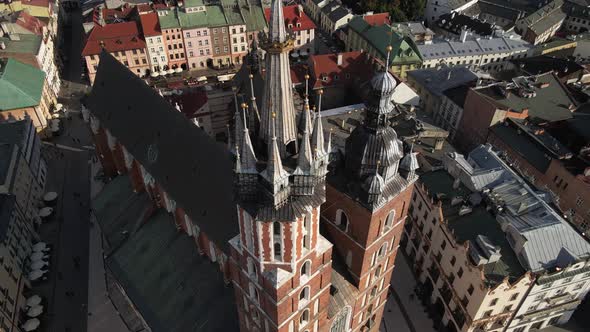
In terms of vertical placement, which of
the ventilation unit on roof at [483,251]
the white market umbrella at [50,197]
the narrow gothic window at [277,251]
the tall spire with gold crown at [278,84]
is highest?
the tall spire with gold crown at [278,84]

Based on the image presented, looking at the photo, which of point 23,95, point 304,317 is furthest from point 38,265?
point 304,317

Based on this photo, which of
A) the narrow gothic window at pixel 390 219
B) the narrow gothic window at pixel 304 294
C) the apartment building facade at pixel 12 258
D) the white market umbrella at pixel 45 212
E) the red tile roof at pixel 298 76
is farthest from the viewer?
the red tile roof at pixel 298 76

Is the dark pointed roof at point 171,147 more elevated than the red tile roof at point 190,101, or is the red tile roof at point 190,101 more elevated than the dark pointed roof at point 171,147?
the dark pointed roof at point 171,147

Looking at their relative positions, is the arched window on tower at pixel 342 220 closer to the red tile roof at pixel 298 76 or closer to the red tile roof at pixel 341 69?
the red tile roof at pixel 341 69

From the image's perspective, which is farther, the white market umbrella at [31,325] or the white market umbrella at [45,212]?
the white market umbrella at [45,212]

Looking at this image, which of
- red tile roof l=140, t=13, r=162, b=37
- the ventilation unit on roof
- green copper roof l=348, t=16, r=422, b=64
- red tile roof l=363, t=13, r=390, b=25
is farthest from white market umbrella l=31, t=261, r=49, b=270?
red tile roof l=363, t=13, r=390, b=25

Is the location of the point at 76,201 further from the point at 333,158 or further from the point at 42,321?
the point at 333,158

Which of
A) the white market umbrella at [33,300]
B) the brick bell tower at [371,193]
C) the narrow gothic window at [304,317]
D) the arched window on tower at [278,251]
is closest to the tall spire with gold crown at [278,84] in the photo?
the arched window on tower at [278,251]

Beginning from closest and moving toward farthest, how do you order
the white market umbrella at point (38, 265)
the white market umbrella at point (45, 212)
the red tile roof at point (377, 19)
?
1. the white market umbrella at point (38, 265)
2. the white market umbrella at point (45, 212)
3. the red tile roof at point (377, 19)

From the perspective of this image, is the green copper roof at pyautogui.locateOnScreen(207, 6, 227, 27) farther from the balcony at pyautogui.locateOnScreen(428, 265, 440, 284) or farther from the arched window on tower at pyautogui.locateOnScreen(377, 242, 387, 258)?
the arched window on tower at pyautogui.locateOnScreen(377, 242, 387, 258)
